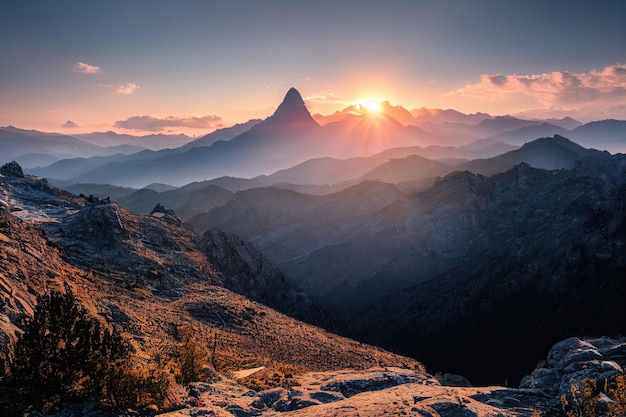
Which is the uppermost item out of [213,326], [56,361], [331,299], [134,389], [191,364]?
[56,361]

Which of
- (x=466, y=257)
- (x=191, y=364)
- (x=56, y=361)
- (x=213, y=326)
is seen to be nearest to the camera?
(x=56, y=361)

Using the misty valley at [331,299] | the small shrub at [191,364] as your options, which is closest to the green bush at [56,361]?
the misty valley at [331,299]

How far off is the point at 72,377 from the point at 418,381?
1788 cm

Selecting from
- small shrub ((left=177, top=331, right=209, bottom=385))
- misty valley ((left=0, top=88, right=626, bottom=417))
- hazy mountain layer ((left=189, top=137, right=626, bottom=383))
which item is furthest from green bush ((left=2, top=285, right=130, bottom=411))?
hazy mountain layer ((left=189, top=137, right=626, bottom=383))

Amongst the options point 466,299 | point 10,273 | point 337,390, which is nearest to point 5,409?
point 337,390

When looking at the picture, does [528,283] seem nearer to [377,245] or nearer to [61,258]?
[377,245]

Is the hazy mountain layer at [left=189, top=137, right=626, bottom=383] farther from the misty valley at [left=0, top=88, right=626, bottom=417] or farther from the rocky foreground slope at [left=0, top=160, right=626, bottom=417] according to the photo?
the rocky foreground slope at [left=0, top=160, right=626, bottom=417]

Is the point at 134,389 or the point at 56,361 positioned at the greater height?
the point at 56,361

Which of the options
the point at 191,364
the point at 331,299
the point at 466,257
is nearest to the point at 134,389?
the point at 191,364

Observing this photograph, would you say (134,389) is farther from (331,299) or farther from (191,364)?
(331,299)

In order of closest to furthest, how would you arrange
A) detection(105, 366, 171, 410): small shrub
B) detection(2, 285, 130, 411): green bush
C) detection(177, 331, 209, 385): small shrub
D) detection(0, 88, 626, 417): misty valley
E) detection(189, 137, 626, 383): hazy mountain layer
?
detection(105, 366, 171, 410): small shrub
detection(2, 285, 130, 411): green bush
detection(0, 88, 626, 417): misty valley
detection(177, 331, 209, 385): small shrub
detection(189, 137, 626, 383): hazy mountain layer

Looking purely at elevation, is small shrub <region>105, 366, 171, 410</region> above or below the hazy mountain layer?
above

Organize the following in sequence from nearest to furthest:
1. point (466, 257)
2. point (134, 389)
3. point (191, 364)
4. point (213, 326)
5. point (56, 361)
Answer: point (134, 389) → point (56, 361) → point (191, 364) → point (213, 326) → point (466, 257)

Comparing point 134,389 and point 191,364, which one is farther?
point 191,364
